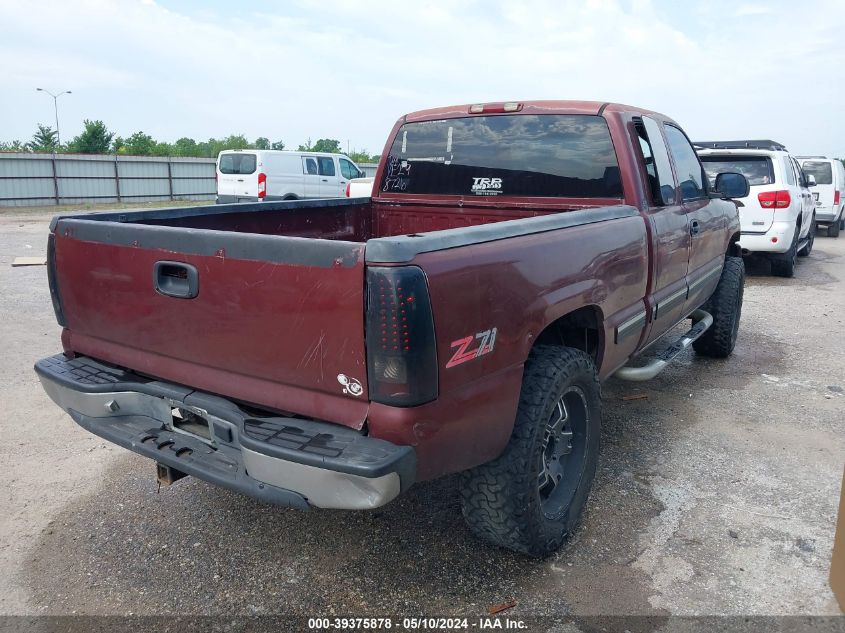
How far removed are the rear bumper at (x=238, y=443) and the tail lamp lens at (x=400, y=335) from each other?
197 mm

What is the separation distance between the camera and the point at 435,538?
124 inches

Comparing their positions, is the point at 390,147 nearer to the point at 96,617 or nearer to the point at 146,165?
the point at 96,617

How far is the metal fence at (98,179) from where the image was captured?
80.2 ft

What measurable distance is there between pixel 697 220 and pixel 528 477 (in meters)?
2.69

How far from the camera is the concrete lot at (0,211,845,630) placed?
8.96 ft

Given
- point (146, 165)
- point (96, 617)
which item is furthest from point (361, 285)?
point (146, 165)

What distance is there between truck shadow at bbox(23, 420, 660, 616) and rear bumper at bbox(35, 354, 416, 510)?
598 millimetres

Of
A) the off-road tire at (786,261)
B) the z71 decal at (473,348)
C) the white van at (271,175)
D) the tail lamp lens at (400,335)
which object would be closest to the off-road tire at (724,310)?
the z71 decal at (473,348)

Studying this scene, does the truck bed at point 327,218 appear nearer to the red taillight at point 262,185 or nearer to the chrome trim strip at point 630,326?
the chrome trim strip at point 630,326

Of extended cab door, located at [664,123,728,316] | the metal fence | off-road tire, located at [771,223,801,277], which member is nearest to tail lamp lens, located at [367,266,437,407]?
extended cab door, located at [664,123,728,316]

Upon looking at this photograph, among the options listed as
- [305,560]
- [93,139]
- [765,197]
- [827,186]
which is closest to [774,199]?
[765,197]

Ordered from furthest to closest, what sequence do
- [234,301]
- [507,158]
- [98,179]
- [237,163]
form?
[98,179]
[237,163]
[507,158]
[234,301]

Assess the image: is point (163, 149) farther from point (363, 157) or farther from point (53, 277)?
point (53, 277)

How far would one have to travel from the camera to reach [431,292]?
2.19 m
